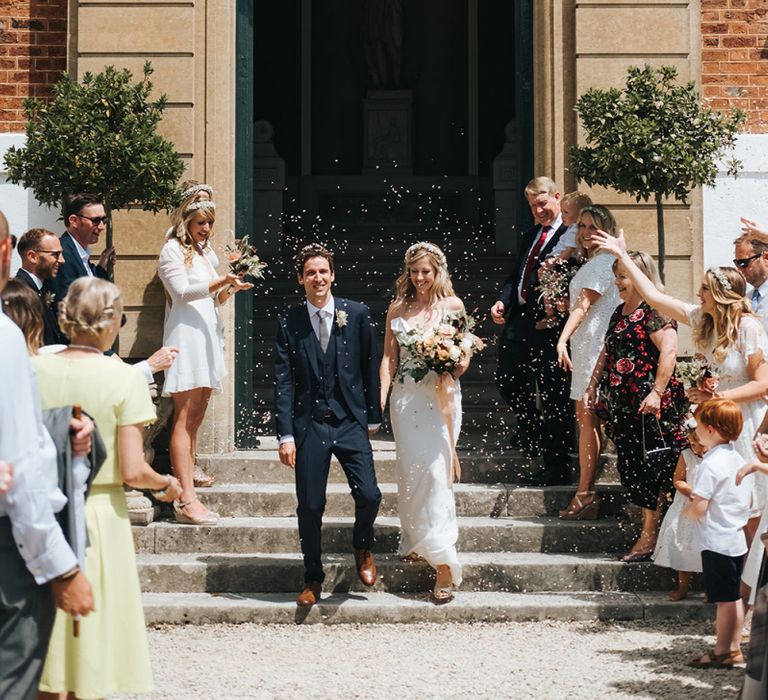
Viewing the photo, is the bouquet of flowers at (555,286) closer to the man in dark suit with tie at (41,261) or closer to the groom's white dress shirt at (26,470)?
the man in dark suit with tie at (41,261)

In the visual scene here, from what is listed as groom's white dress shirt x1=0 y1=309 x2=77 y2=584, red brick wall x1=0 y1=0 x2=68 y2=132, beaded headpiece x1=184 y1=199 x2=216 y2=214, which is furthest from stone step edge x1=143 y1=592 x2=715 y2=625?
red brick wall x1=0 y1=0 x2=68 y2=132

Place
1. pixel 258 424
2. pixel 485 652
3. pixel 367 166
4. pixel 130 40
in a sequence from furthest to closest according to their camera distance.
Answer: pixel 367 166
pixel 258 424
pixel 130 40
pixel 485 652

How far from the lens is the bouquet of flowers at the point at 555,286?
7.99 meters

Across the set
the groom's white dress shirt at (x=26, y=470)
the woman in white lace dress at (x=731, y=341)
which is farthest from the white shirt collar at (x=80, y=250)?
the groom's white dress shirt at (x=26, y=470)

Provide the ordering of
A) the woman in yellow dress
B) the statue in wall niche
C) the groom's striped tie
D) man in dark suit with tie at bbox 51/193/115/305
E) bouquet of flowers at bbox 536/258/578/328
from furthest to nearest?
the statue in wall niche < bouquet of flowers at bbox 536/258/578/328 < man in dark suit with tie at bbox 51/193/115/305 < the groom's striped tie < the woman in yellow dress

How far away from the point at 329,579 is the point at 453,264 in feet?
22.4

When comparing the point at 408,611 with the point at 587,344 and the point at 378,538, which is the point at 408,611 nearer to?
the point at 378,538

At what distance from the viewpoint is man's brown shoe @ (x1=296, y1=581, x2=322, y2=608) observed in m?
6.83

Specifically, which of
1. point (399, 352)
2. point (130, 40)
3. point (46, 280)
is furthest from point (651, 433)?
point (130, 40)

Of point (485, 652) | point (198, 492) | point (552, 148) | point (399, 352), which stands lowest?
point (485, 652)

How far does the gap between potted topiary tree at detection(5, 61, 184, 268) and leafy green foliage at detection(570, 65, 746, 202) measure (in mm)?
2508

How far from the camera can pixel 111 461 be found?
4.48 metres

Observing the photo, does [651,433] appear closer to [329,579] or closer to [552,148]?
[329,579]

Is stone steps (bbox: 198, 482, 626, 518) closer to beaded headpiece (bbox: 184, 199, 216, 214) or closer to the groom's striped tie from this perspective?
the groom's striped tie
